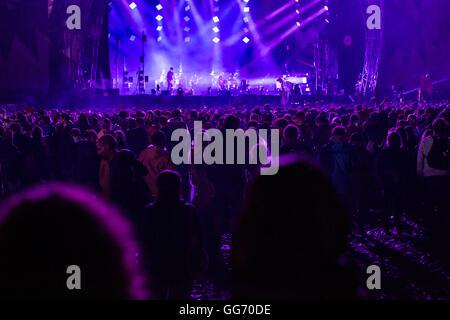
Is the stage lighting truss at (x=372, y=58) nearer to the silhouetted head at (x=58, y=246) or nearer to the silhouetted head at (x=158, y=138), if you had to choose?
the silhouetted head at (x=158, y=138)

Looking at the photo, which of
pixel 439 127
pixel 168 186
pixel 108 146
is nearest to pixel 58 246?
pixel 168 186

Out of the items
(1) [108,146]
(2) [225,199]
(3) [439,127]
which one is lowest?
(2) [225,199]

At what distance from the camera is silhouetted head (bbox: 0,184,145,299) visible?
1638mm

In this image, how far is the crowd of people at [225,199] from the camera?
Result: 1.75 meters

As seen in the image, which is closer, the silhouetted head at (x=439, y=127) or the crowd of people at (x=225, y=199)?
the crowd of people at (x=225, y=199)

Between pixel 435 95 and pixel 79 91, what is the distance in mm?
19424

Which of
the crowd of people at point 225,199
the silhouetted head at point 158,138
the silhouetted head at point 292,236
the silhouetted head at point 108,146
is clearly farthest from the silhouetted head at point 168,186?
the silhouetted head at point 158,138

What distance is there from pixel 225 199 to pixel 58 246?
5.73m

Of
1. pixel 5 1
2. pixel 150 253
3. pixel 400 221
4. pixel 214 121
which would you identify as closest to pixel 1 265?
pixel 150 253

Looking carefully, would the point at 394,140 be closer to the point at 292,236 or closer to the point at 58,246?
the point at 292,236

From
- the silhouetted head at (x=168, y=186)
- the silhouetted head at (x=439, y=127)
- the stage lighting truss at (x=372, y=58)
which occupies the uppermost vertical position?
the stage lighting truss at (x=372, y=58)

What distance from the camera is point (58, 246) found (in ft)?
5.47

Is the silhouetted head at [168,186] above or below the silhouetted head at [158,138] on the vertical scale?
below
